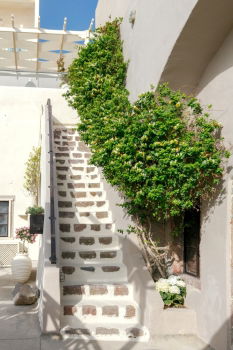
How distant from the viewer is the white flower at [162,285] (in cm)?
565

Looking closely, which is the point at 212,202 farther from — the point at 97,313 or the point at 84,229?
the point at 84,229

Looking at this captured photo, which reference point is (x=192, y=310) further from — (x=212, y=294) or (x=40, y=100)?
(x=40, y=100)

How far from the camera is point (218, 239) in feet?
16.3

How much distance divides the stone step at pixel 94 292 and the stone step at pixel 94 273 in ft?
0.68

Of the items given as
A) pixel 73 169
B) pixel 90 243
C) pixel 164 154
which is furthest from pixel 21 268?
pixel 164 154

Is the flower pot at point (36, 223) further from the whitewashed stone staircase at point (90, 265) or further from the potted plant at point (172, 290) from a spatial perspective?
the potted plant at point (172, 290)

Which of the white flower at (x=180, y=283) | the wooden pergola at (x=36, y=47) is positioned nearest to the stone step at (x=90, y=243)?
the white flower at (x=180, y=283)

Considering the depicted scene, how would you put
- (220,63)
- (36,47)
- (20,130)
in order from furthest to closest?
(36,47) → (20,130) → (220,63)

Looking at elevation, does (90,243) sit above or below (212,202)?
below

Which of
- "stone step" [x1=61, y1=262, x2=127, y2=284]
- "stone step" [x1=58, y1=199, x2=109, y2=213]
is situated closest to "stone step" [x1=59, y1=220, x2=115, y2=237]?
"stone step" [x1=58, y1=199, x2=109, y2=213]

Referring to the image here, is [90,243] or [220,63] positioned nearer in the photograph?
[220,63]

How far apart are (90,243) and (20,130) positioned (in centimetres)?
595

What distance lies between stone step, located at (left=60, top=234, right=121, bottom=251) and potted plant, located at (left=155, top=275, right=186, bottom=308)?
4.94ft

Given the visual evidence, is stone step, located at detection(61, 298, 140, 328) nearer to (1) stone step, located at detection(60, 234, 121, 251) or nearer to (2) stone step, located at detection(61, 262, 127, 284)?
(2) stone step, located at detection(61, 262, 127, 284)
